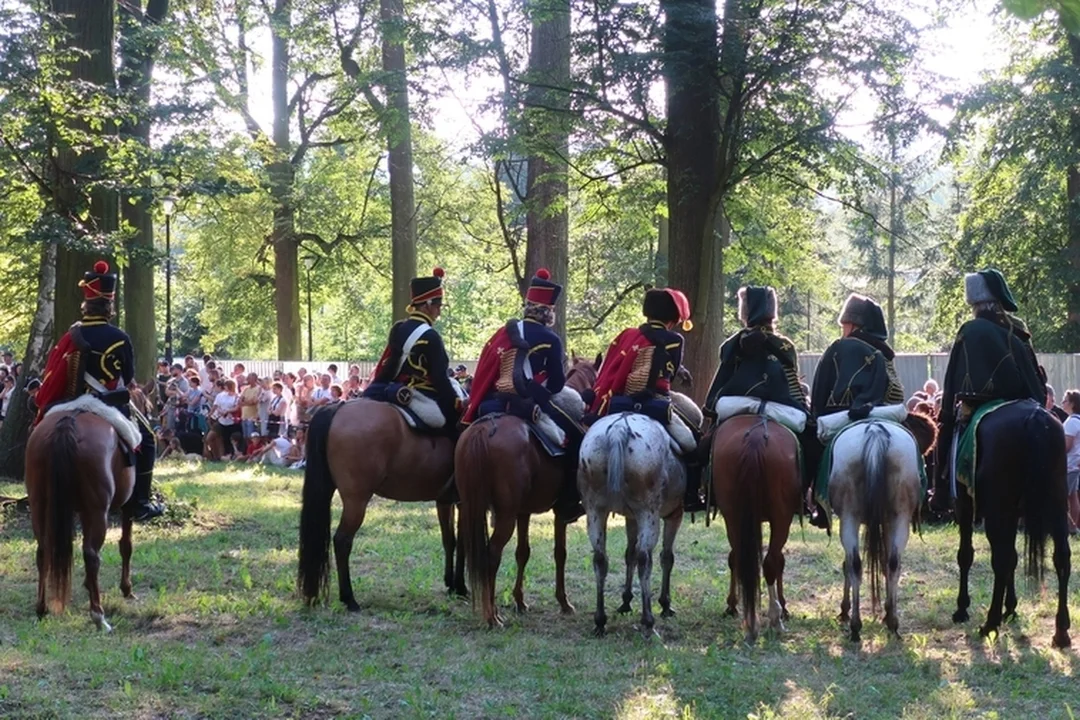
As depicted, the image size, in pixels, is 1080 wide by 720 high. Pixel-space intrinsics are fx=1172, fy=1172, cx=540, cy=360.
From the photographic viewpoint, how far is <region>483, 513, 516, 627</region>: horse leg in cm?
914

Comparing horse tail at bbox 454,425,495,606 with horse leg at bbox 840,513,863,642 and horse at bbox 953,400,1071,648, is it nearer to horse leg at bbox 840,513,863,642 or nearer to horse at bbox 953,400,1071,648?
horse leg at bbox 840,513,863,642

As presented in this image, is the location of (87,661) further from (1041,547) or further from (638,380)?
(1041,547)

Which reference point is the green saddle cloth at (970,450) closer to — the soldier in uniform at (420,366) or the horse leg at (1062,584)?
the horse leg at (1062,584)

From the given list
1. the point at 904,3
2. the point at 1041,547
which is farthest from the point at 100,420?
the point at 904,3

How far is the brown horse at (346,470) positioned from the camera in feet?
32.1

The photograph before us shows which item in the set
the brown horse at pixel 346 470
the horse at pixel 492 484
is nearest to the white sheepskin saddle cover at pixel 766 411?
the horse at pixel 492 484

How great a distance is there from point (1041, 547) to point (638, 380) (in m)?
3.28

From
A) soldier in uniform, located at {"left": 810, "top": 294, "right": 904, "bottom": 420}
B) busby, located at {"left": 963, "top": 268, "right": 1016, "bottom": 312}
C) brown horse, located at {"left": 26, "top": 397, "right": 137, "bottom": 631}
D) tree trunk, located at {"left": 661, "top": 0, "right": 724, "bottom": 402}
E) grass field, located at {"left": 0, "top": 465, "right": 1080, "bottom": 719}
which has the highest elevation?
tree trunk, located at {"left": 661, "top": 0, "right": 724, "bottom": 402}

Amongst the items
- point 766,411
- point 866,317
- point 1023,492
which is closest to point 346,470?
point 766,411

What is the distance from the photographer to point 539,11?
14117mm

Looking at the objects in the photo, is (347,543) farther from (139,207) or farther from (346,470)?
(139,207)

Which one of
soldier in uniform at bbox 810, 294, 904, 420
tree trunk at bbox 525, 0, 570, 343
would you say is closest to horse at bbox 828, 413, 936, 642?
soldier in uniform at bbox 810, 294, 904, 420

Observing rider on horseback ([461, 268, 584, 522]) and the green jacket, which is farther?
rider on horseback ([461, 268, 584, 522])

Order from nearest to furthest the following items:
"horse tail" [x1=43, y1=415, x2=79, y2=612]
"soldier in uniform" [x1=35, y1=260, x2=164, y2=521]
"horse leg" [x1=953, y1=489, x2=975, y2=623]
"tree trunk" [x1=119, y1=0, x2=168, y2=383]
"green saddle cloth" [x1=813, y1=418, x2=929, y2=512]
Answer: "green saddle cloth" [x1=813, y1=418, x2=929, y2=512] → "horse tail" [x1=43, y1=415, x2=79, y2=612] → "horse leg" [x1=953, y1=489, x2=975, y2=623] → "soldier in uniform" [x1=35, y1=260, x2=164, y2=521] → "tree trunk" [x1=119, y1=0, x2=168, y2=383]
